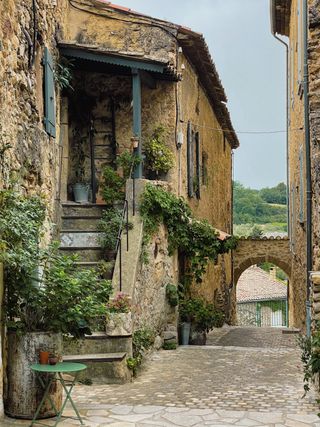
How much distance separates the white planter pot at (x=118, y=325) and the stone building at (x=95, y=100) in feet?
2.47

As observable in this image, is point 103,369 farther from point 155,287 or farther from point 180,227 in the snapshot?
point 180,227

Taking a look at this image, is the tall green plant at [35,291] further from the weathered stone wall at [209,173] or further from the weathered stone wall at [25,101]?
the weathered stone wall at [209,173]

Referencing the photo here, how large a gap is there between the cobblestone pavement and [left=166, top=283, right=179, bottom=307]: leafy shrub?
1.13 meters

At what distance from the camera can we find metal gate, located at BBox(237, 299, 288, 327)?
36.6 metres

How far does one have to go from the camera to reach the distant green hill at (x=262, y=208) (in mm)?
72875

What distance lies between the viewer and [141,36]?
1182 cm

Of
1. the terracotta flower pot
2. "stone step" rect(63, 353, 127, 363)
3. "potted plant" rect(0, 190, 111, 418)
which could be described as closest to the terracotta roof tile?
"stone step" rect(63, 353, 127, 363)

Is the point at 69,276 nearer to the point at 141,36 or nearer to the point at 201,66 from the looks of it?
the point at 141,36

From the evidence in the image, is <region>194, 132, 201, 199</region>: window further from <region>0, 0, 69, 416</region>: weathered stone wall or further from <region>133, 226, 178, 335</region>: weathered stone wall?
<region>0, 0, 69, 416</region>: weathered stone wall

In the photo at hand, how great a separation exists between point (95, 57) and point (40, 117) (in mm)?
2254

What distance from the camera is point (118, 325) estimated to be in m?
8.02

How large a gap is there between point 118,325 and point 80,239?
2.66 metres

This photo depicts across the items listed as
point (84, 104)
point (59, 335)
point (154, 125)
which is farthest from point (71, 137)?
point (59, 335)

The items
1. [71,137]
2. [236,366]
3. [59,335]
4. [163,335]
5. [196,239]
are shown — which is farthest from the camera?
[71,137]
